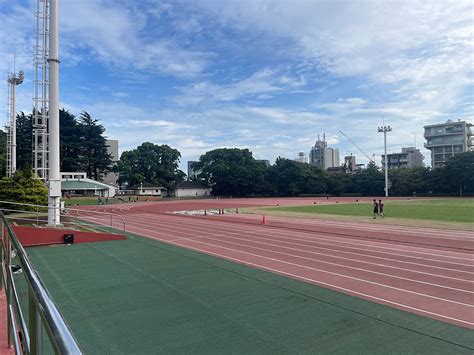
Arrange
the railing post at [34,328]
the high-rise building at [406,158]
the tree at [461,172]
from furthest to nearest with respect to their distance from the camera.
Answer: the high-rise building at [406,158] → the tree at [461,172] → the railing post at [34,328]

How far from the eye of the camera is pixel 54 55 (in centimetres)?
1609

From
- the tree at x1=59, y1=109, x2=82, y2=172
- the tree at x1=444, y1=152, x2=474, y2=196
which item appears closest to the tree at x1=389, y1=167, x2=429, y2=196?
the tree at x1=444, y1=152, x2=474, y2=196

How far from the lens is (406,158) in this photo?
10362 cm

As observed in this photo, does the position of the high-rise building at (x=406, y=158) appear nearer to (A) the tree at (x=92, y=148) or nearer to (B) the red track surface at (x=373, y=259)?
(A) the tree at (x=92, y=148)

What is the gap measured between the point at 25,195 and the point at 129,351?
23347 mm

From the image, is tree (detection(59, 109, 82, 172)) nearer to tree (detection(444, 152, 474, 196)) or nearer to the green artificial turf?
the green artificial turf

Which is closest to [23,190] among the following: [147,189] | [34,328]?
[34,328]

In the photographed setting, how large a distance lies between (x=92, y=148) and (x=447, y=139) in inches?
3264

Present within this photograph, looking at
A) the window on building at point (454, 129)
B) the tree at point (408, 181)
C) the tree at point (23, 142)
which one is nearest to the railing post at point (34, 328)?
the tree at point (23, 142)

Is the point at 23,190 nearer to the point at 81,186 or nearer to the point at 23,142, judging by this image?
the point at 81,186

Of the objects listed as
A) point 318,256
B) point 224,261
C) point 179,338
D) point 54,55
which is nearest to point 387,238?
point 318,256

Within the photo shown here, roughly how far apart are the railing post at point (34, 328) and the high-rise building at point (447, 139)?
9704 centimetres

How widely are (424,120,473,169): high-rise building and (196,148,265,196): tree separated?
4297 centimetres

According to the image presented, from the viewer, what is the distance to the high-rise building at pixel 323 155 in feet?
479
